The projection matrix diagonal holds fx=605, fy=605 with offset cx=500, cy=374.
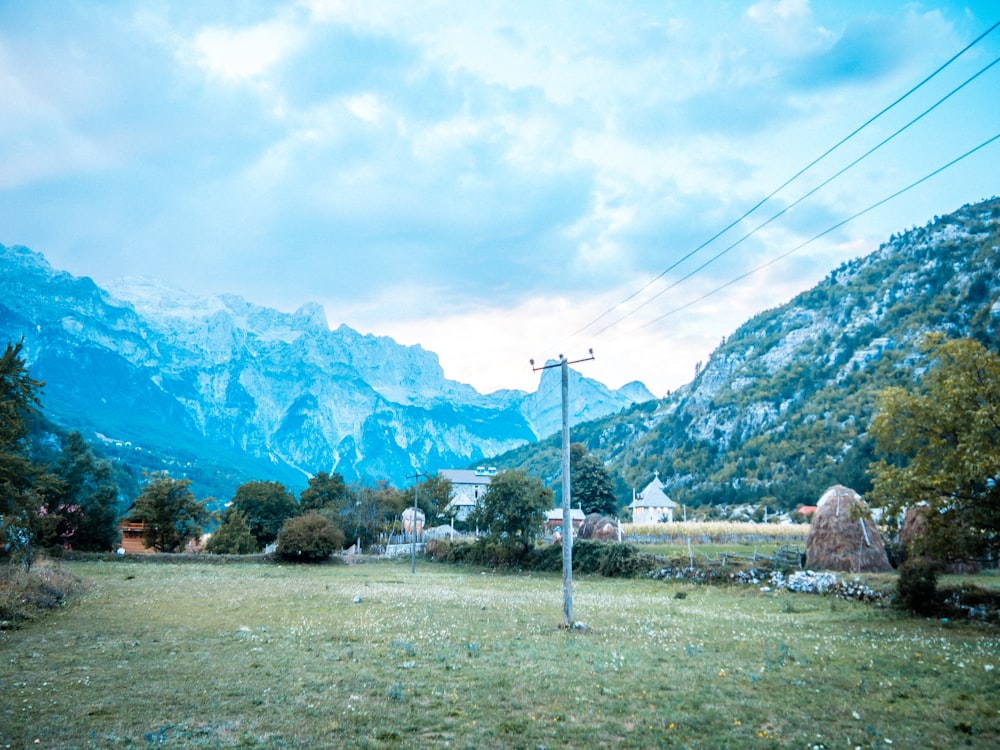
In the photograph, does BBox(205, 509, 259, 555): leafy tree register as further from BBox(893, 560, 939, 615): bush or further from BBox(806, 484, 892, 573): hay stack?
BBox(893, 560, 939, 615): bush

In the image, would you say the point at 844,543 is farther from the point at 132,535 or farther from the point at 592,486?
the point at 132,535

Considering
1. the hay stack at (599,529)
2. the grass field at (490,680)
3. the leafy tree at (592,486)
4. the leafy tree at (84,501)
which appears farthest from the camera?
the leafy tree at (592,486)

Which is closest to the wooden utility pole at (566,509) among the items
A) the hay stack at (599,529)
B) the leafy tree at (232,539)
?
the hay stack at (599,529)

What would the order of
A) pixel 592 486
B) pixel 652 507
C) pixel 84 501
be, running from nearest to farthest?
pixel 84 501, pixel 592 486, pixel 652 507

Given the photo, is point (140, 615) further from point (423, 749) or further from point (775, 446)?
point (775, 446)

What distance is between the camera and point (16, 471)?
24.9m

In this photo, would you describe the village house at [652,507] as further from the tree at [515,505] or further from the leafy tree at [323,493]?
the tree at [515,505]

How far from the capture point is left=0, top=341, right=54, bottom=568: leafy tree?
2453 cm

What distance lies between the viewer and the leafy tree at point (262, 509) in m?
92.4

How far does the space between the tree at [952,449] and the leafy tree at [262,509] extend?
86.9 meters

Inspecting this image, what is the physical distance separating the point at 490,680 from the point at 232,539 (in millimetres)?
75166

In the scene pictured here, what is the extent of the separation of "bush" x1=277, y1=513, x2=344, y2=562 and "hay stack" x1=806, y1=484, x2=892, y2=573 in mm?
44626

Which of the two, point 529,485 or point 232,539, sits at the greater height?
point 529,485

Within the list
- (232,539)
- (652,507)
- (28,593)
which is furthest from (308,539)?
(652,507)
